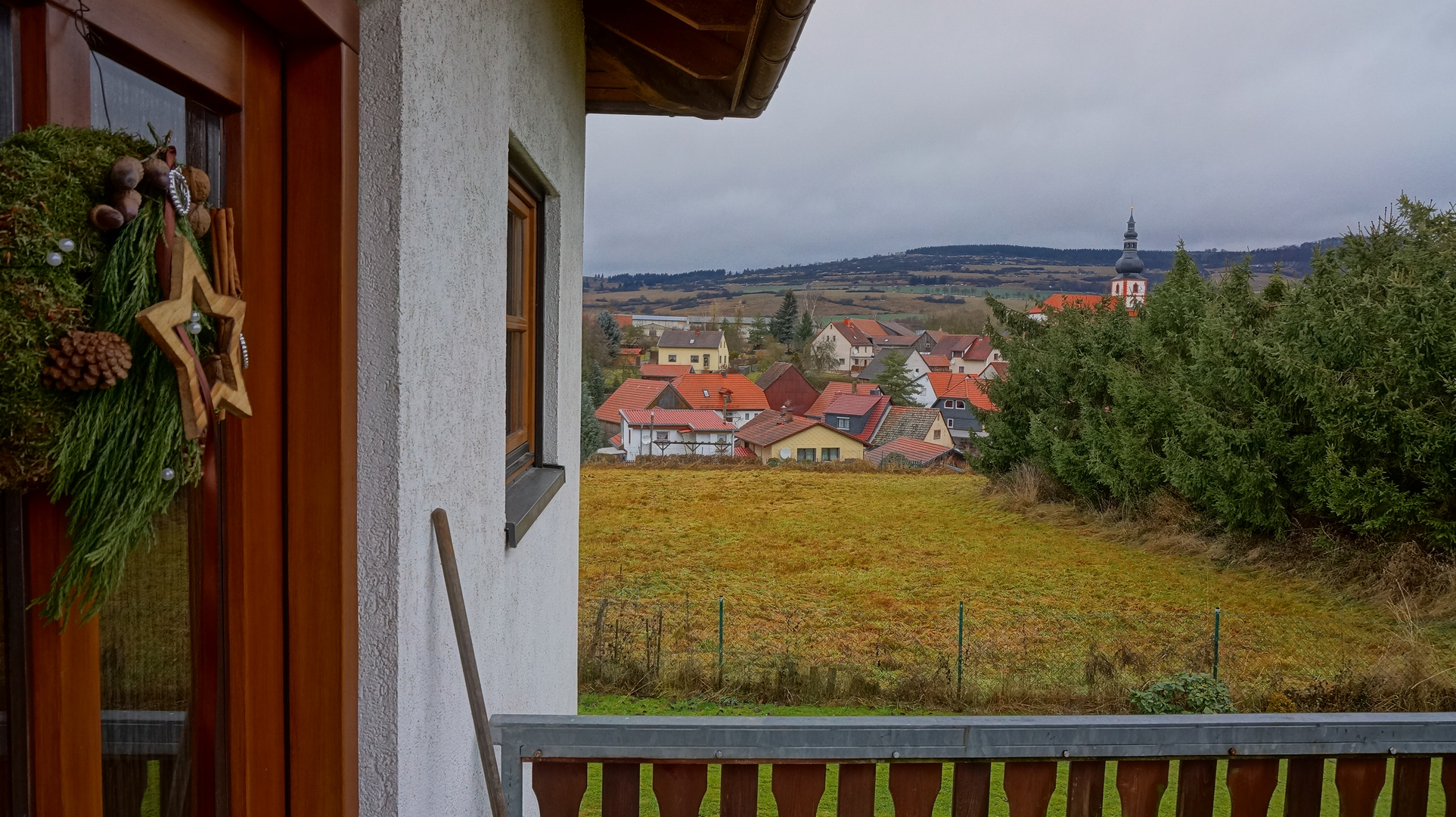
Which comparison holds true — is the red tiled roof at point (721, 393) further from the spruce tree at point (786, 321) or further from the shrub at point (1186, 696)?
the shrub at point (1186, 696)

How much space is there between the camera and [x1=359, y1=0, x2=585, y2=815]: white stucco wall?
43.0 inches

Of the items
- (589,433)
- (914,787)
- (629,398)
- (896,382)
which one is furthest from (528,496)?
(896,382)

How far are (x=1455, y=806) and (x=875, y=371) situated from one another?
46.3 meters

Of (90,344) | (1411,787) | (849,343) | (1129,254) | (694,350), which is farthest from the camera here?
(849,343)

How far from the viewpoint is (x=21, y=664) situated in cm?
65

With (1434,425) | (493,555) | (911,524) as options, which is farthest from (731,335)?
(493,555)

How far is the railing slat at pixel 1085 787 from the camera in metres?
1.46

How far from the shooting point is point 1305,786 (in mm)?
1496

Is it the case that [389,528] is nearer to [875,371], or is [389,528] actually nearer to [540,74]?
[540,74]

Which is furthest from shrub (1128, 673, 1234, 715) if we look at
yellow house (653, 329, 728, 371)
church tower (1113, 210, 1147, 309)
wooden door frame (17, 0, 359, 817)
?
church tower (1113, 210, 1147, 309)

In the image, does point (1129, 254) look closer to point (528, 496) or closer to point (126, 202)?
point (528, 496)

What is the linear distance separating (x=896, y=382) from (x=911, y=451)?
52.4ft

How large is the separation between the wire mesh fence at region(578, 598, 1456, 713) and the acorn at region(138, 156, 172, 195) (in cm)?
714

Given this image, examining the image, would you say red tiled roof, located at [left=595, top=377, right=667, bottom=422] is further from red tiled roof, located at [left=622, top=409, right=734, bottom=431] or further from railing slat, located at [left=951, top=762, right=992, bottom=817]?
railing slat, located at [left=951, top=762, right=992, bottom=817]
